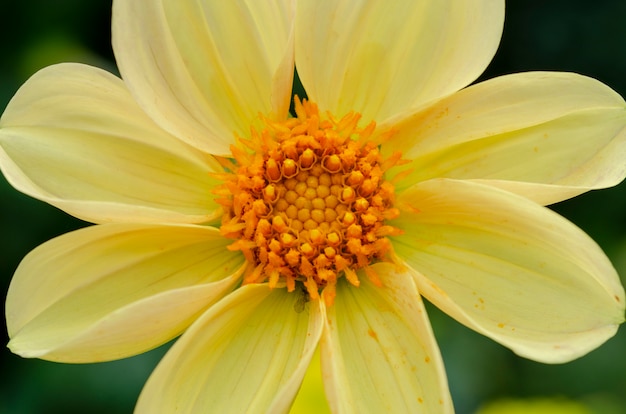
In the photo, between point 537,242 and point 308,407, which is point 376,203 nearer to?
point 537,242

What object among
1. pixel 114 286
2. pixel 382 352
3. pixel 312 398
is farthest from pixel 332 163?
pixel 312 398

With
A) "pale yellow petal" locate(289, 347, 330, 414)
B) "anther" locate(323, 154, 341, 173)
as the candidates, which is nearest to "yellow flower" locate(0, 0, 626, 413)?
"anther" locate(323, 154, 341, 173)

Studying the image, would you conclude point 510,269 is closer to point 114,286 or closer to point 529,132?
point 529,132

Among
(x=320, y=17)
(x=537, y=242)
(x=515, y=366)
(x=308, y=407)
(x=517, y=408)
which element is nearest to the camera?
(x=537, y=242)

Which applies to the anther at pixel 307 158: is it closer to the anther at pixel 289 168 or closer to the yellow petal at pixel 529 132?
the anther at pixel 289 168

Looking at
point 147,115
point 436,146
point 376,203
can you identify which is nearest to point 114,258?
point 147,115

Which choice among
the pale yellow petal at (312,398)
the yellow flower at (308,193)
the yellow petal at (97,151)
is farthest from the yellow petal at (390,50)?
the pale yellow petal at (312,398)
